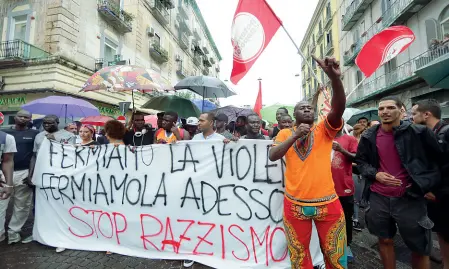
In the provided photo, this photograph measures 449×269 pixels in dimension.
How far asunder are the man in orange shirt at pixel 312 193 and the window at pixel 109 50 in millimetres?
15622

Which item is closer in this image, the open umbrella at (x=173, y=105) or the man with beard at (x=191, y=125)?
the man with beard at (x=191, y=125)

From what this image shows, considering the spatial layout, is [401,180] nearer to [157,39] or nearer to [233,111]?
[233,111]

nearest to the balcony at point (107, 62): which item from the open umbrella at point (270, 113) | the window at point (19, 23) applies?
the window at point (19, 23)

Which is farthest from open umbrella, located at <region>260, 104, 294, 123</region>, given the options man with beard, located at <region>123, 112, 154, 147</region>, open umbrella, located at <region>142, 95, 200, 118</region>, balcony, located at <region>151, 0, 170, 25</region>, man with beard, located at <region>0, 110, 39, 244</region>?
balcony, located at <region>151, 0, 170, 25</region>

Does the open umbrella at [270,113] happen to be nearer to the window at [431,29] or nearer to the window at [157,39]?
the window at [431,29]

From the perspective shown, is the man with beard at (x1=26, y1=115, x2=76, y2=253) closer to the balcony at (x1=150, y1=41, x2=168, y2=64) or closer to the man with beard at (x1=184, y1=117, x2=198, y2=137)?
the man with beard at (x1=184, y1=117, x2=198, y2=137)

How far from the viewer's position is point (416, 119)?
3.00 meters

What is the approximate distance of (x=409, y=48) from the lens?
14227mm

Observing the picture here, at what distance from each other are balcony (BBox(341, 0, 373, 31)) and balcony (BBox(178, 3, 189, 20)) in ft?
52.1

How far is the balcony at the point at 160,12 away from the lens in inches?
785

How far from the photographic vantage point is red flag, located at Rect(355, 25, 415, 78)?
4066 mm

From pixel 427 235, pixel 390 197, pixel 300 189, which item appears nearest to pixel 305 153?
pixel 300 189

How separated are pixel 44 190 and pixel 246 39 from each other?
3.42 metres

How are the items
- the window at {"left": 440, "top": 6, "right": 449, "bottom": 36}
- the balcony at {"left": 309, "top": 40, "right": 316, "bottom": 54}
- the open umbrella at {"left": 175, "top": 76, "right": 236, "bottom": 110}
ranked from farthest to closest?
the balcony at {"left": 309, "top": 40, "right": 316, "bottom": 54} → the window at {"left": 440, "top": 6, "right": 449, "bottom": 36} → the open umbrella at {"left": 175, "top": 76, "right": 236, "bottom": 110}
